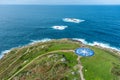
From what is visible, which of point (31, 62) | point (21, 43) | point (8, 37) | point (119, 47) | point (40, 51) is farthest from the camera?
point (8, 37)

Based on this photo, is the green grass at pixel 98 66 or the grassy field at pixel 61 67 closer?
the green grass at pixel 98 66

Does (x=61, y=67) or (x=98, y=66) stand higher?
(x=61, y=67)

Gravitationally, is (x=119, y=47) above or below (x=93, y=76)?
below

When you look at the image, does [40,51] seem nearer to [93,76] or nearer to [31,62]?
[31,62]

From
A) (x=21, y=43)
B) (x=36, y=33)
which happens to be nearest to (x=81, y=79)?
(x=21, y=43)

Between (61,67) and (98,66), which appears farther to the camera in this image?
(98,66)

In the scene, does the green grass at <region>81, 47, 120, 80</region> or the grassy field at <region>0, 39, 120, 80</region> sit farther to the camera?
the grassy field at <region>0, 39, 120, 80</region>

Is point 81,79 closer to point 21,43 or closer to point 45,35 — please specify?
point 21,43

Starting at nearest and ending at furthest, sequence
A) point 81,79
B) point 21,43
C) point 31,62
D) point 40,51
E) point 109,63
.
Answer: point 81,79 → point 109,63 → point 31,62 → point 40,51 → point 21,43

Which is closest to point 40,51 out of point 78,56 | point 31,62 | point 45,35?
point 31,62

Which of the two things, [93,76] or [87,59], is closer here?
[93,76]
